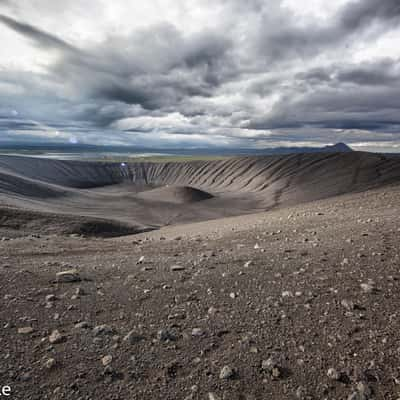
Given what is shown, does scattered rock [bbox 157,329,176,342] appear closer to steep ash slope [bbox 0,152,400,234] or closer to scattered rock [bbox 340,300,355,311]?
scattered rock [bbox 340,300,355,311]

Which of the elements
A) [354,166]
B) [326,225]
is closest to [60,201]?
[326,225]

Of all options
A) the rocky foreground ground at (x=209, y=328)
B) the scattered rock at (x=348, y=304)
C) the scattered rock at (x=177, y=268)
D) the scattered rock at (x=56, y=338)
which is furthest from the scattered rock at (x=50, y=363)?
the scattered rock at (x=348, y=304)

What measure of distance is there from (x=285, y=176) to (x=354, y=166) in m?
31.9

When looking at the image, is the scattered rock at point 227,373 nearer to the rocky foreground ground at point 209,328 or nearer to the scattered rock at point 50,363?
the rocky foreground ground at point 209,328

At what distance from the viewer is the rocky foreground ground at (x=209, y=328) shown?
357 centimetres

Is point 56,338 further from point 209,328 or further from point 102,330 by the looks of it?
point 209,328

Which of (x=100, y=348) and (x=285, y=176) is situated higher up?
(x=100, y=348)

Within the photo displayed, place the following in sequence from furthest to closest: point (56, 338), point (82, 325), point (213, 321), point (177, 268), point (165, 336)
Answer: point (177, 268)
point (213, 321)
point (82, 325)
point (165, 336)
point (56, 338)

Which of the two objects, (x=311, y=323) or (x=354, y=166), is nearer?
(x=311, y=323)

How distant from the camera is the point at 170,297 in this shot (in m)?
5.96

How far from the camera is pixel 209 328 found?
4.78 meters

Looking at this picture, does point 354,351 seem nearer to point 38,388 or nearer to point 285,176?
point 38,388

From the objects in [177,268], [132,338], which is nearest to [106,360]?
[132,338]

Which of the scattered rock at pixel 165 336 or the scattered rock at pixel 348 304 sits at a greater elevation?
the scattered rock at pixel 348 304
